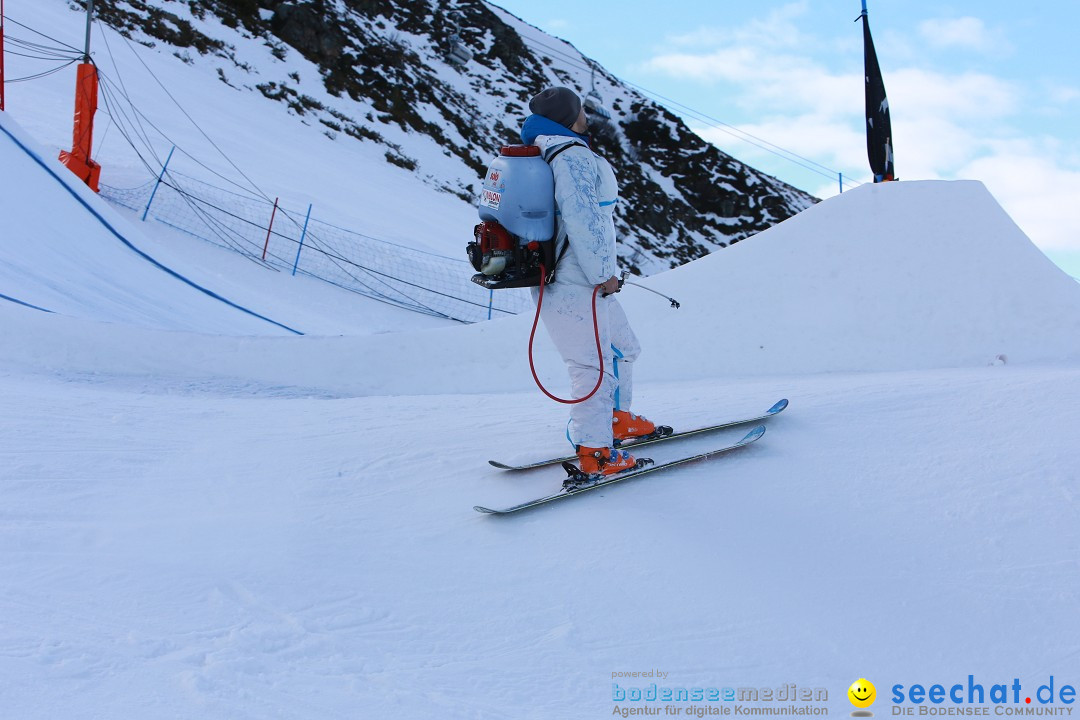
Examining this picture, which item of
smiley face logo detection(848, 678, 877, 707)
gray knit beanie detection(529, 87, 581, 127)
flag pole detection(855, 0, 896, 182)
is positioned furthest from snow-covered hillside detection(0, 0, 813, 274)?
smiley face logo detection(848, 678, 877, 707)

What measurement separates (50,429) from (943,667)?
3174mm

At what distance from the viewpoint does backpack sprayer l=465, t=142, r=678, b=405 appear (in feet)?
9.54

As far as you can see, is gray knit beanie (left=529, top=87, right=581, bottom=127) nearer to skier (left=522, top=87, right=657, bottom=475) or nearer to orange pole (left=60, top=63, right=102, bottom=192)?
skier (left=522, top=87, right=657, bottom=475)

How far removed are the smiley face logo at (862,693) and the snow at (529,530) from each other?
Answer: 3 cm

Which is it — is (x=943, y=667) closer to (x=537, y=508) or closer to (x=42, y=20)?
(x=537, y=508)

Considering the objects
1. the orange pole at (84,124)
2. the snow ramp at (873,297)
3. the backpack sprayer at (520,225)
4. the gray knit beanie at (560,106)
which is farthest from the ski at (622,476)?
the orange pole at (84,124)

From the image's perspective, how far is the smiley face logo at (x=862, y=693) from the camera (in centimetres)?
188

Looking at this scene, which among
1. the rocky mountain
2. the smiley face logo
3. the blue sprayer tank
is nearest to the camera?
the smiley face logo

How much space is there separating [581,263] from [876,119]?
436cm

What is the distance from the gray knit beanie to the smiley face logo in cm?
194

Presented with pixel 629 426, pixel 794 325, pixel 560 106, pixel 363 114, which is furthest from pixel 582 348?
pixel 363 114

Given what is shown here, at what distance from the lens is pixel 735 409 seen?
12.9 feet

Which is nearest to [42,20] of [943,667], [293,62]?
[293,62]

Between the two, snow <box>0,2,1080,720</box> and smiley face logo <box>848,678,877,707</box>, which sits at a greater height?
snow <box>0,2,1080,720</box>
